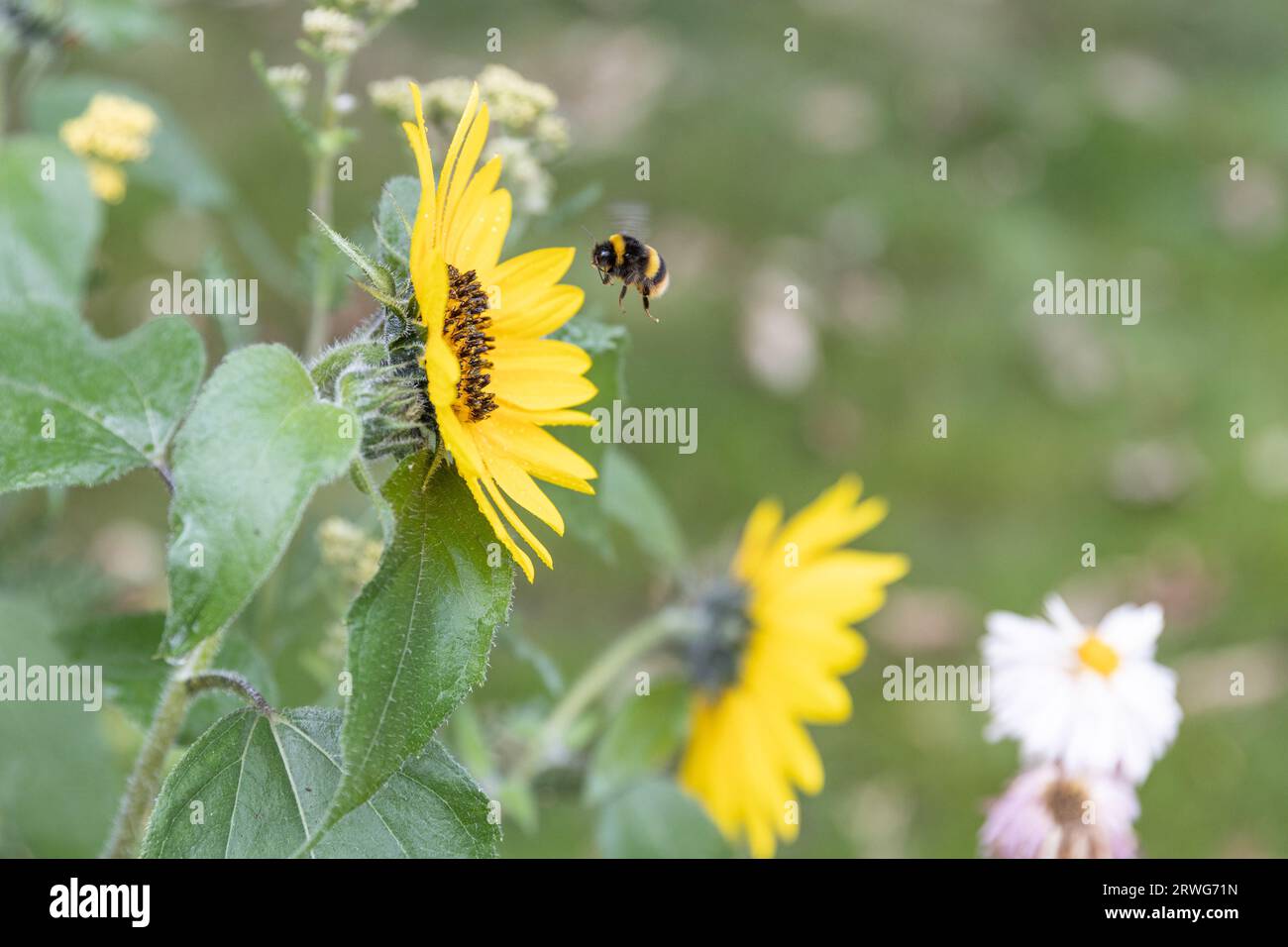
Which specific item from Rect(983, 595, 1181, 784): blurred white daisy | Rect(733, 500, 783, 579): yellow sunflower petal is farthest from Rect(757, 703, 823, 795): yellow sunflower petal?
Rect(983, 595, 1181, 784): blurred white daisy

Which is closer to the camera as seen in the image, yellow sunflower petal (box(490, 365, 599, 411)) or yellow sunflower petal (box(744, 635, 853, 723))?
yellow sunflower petal (box(490, 365, 599, 411))

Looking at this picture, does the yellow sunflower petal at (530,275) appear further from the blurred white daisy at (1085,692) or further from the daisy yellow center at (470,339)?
the blurred white daisy at (1085,692)

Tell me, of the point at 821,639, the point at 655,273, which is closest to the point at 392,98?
the point at 655,273

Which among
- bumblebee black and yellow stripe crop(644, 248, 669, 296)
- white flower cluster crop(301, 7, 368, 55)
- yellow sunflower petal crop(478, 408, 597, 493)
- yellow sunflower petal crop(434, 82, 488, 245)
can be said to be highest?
white flower cluster crop(301, 7, 368, 55)

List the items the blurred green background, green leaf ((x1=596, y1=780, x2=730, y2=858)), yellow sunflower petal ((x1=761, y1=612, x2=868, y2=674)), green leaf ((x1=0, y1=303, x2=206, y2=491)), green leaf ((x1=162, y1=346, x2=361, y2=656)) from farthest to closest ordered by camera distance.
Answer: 1. the blurred green background
2. yellow sunflower petal ((x1=761, y1=612, x2=868, y2=674))
3. green leaf ((x1=596, y1=780, x2=730, y2=858))
4. green leaf ((x1=0, y1=303, x2=206, y2=491))
5. green leaf ((x1=162, y1=346, x2=361, y2=656))

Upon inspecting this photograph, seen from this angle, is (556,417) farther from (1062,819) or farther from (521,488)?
(1062,819)

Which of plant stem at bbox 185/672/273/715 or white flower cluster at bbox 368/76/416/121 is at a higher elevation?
white flower cluster at bbox 368/76/416/121

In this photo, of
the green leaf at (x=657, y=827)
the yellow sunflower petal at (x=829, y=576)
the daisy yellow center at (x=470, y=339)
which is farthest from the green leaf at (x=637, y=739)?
the daisy yellow center at (x=470, y=339)

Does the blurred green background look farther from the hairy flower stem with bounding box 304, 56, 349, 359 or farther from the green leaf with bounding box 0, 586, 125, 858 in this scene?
the hairy flower stem with bounding box 304, 56, 349, 359
